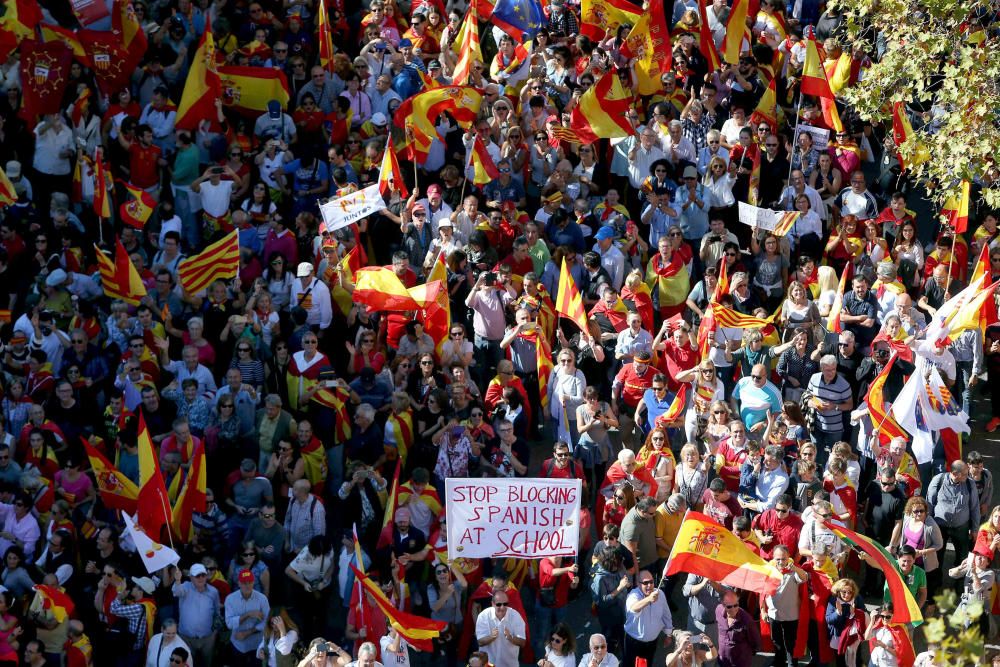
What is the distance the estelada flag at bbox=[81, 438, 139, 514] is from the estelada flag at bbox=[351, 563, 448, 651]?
7.73 feet

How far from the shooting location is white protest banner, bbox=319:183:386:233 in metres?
21.3

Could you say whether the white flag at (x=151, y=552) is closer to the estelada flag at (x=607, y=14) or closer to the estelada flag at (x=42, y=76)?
the estelada flag at (x=42, y=76)

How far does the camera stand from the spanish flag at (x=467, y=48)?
23328 millimetres

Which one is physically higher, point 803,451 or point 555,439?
point 803,451

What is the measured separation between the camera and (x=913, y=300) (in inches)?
827

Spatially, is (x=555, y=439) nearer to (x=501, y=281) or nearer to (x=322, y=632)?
(x=501, y=281)

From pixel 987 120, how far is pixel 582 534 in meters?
5.72

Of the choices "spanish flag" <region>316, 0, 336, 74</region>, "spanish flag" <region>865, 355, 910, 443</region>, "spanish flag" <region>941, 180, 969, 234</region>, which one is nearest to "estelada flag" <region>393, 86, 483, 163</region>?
"spanish flag" <region>316, 0, 336, 74</region>

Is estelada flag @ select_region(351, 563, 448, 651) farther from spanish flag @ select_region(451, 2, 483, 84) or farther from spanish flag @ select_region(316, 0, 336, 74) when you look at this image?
spanish flag @ select_region(316, 0, 336, 74)

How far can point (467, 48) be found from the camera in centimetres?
2350

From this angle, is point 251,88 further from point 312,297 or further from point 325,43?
point 312,297

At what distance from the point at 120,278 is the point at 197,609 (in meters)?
4.33

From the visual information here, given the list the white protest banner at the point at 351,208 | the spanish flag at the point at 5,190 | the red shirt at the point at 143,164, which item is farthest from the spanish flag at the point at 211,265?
the red shirt at the point at 143,164

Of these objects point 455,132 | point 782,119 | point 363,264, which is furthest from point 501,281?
point 782,119
